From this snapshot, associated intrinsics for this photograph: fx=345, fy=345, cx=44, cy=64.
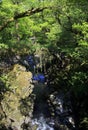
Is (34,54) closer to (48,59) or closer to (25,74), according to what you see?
(48,59)

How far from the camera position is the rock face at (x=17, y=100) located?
77.6 ft

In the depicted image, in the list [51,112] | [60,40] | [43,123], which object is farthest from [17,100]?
[60,40]

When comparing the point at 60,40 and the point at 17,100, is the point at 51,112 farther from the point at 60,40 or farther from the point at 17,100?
the point at 60,40

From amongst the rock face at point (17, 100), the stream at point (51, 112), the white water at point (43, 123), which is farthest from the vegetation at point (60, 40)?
the rock face at point (17, 100)

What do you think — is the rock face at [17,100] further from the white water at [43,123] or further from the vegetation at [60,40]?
the vegetation at [60,40]

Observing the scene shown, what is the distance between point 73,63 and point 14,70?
530 cm

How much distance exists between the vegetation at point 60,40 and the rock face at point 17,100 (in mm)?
2986

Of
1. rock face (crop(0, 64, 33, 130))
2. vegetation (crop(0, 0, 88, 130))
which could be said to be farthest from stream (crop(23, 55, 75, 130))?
rock face (crop(0, 64, 33, 130))

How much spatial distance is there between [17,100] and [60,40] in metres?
7.19

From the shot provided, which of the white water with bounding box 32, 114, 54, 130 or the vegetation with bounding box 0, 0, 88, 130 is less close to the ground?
the vegetation with bounding box 0, 0, 88, 130

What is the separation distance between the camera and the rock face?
77.6ft

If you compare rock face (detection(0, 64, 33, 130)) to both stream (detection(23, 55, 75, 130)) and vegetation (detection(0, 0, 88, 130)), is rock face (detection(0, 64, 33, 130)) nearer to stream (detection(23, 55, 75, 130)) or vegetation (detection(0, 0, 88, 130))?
stream (detection(23, 55, 75, 130))

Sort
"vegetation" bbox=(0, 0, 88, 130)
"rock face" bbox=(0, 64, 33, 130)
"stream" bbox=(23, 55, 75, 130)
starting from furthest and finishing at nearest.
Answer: "vegetation" bbox=(0, 0, 88, 130), "stream" bbox=(23, 55, 75, 130), "rock face" bbox=(0, 64, 33, 130)

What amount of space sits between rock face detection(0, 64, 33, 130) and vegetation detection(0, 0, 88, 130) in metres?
2.99
